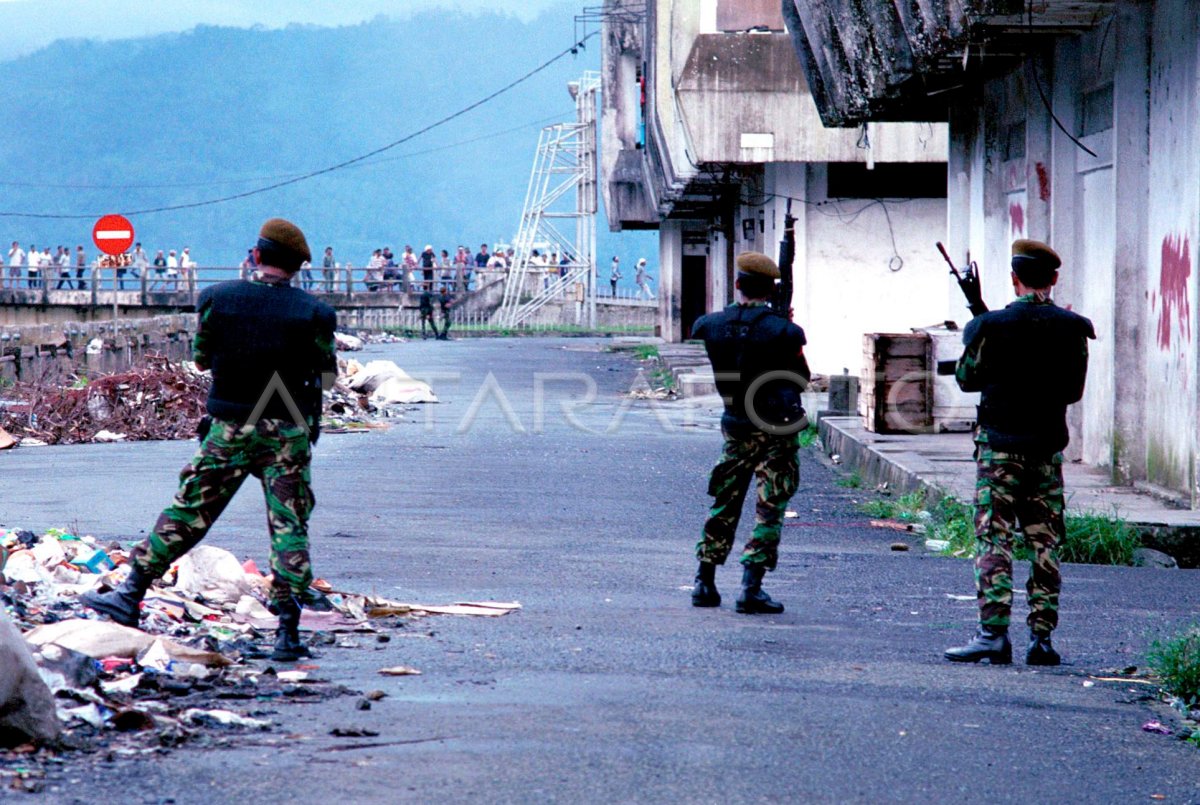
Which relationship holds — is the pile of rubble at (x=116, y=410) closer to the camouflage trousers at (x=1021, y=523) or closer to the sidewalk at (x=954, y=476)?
the sidewalk at (x=954, y=476)

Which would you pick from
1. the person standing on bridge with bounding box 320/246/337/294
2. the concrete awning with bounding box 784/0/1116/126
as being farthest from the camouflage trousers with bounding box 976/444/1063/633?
the person standing on bridge with bounding box 320/246/337/294

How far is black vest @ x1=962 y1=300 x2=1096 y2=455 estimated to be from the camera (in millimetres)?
7137

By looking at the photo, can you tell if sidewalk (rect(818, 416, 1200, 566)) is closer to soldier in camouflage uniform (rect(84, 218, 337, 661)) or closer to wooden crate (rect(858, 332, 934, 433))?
wooden crate (rect(858, 332, 934, 433))

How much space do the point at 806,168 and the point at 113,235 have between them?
51.5 ft

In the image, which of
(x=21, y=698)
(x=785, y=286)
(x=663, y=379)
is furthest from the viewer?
(x=663, y=379)

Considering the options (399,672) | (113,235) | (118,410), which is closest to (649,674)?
(399,672)

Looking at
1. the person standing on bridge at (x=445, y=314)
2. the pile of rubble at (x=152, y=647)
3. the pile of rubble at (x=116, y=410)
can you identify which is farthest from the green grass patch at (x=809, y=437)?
the person standing on bridge at (x=445, y=314)

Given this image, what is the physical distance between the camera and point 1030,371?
23.5ft

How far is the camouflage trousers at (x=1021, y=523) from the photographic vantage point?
716 cm

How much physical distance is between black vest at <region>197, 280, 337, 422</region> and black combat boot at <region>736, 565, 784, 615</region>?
242cm

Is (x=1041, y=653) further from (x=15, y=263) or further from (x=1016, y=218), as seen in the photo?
(x=15, y=263)

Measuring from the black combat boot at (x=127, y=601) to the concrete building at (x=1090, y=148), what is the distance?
7.25 m

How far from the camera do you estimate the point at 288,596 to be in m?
6.84

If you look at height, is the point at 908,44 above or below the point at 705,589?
above
